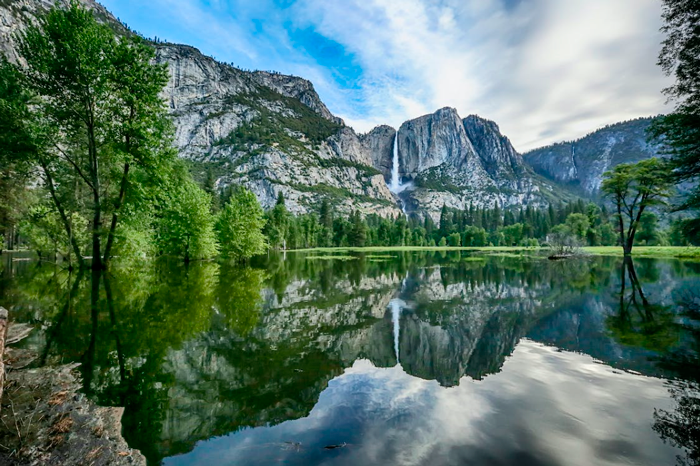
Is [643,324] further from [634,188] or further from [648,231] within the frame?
[648,231]

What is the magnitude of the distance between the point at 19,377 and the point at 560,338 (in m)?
12.5

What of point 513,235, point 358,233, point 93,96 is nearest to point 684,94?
point 93,96

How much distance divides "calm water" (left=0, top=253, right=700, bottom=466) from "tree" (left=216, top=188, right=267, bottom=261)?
864 inches

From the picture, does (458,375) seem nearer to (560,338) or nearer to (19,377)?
(560,338)

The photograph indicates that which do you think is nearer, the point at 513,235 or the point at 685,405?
the point at 685,405

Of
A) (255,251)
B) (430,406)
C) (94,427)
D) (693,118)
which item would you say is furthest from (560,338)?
(255,251)

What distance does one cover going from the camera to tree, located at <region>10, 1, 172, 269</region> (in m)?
17.6

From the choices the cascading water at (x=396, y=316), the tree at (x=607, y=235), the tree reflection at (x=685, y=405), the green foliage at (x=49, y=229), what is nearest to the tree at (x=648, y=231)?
the tree at (x=607, y=235)

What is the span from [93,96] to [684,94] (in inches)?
1299

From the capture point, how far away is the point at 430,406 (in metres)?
5.23

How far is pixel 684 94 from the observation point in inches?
620

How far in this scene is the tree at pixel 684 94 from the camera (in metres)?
14.6

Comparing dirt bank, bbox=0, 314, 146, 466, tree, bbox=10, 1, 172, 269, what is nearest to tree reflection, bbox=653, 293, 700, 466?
dirt bank, bbox=0, 314, 146, 466

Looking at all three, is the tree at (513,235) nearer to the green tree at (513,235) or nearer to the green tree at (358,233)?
the green tree at (513,235)
